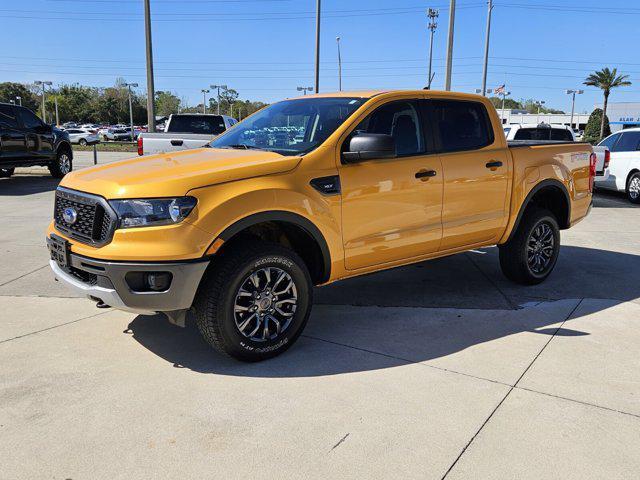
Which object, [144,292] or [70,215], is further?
[70,215]

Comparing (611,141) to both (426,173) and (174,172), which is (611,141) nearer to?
(426,173)

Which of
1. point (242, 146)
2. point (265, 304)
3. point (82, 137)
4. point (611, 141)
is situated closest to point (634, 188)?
point (611, 141)

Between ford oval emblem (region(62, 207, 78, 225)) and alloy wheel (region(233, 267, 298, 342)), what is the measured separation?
1.23 meters

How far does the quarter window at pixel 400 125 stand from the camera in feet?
15.4

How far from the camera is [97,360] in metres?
4.02

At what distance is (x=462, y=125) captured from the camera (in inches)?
206

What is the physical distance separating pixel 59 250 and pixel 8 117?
453 inches

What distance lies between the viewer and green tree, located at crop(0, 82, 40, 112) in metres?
103

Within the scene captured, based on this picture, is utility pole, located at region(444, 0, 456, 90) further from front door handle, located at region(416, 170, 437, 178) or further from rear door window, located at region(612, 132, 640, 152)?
front door handle, located at region(416, 170, 437, 178)

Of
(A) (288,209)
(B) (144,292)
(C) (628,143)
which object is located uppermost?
(C) (628,143)

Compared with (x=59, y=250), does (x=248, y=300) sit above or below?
below

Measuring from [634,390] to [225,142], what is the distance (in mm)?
3612

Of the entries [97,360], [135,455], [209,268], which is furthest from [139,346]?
[135,455]

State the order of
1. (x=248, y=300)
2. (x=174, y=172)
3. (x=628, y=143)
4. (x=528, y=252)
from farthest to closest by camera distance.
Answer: (x=628, y=143)
(x=528, y=252)
(x=248, y=300)
(x=174, y=172)
